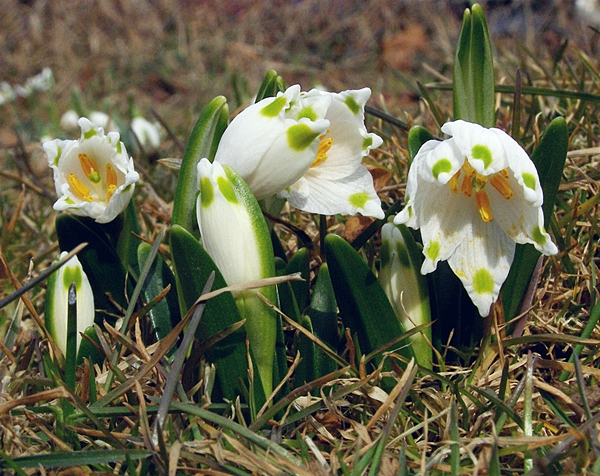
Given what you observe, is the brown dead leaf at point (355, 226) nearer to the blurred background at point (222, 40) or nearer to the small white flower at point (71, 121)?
the small white flower at point (71, 121)

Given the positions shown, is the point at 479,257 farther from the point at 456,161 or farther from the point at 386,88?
the point at 386,88

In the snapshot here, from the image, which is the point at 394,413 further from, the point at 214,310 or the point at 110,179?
the point at 110,179

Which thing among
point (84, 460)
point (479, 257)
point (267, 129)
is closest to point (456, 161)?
point (479, 257)

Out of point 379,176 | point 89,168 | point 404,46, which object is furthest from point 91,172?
point 404,46

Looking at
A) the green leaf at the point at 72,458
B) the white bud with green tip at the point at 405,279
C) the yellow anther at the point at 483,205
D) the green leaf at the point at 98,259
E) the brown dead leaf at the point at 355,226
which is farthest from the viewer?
the brown dead leaf at the point at 355,226

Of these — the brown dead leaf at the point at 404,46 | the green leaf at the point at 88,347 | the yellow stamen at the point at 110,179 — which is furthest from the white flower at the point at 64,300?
the brown dead leaf at the point at 404,46
